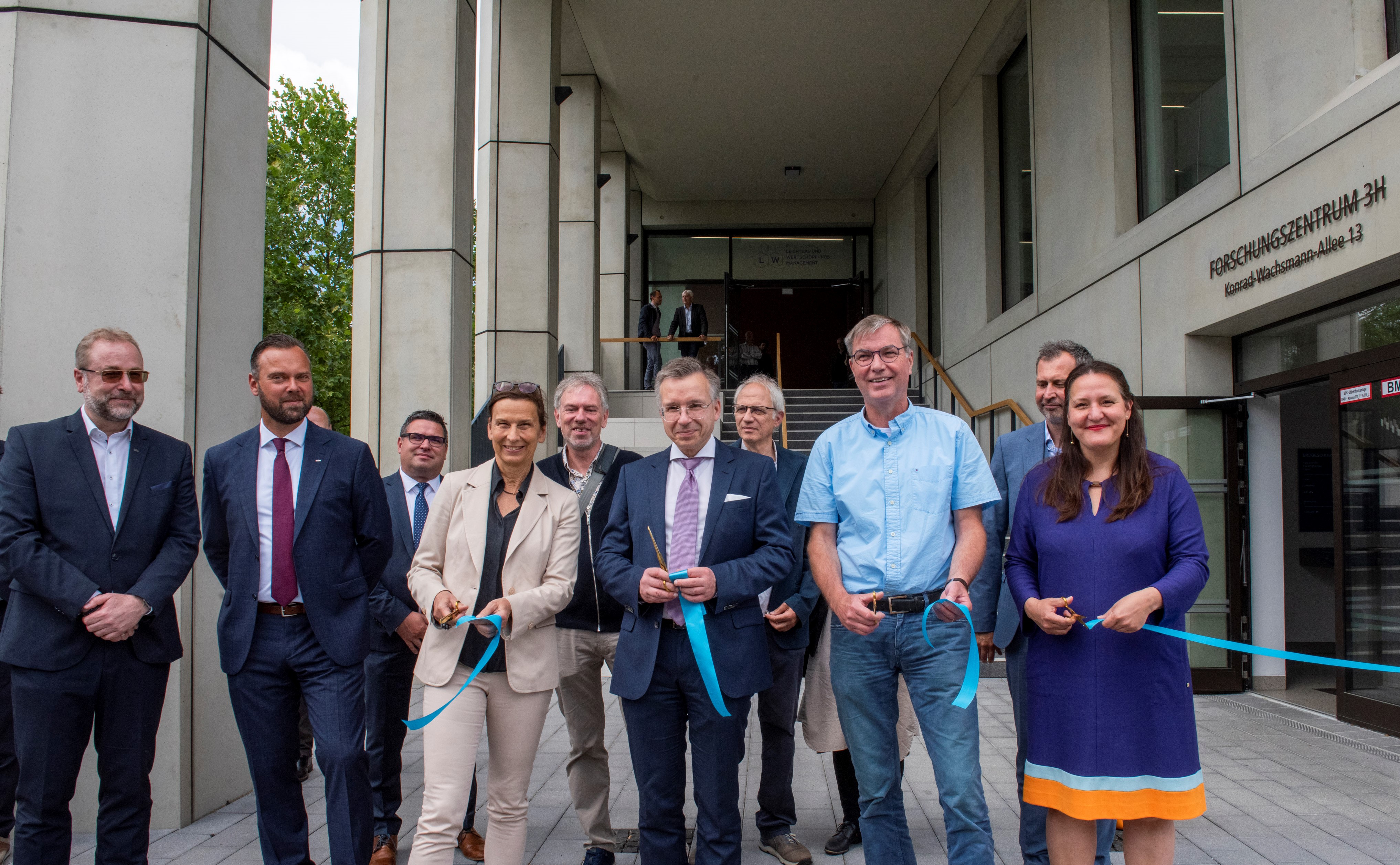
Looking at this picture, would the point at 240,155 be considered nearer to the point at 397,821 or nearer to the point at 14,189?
the point at 14,189

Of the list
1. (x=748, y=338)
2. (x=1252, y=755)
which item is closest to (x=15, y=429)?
(x=1252, y=755)

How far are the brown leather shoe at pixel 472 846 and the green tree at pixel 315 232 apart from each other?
24.9 m

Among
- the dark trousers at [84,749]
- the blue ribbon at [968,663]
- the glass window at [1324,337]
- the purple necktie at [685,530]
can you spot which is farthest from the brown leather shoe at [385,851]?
the glass window at [1324,337]

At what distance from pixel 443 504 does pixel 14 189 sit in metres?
2.73

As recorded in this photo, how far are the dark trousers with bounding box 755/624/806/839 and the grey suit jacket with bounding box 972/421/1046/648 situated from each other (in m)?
0.86

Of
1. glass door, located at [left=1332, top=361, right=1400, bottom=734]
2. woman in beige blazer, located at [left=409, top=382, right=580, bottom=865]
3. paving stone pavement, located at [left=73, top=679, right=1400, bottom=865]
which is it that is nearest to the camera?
woman in beige blazer, located at [left=409, top=382, right=580, bottom=865]

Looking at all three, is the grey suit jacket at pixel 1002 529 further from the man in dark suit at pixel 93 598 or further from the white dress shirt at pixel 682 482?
the man in dark suit at pixel 93 598

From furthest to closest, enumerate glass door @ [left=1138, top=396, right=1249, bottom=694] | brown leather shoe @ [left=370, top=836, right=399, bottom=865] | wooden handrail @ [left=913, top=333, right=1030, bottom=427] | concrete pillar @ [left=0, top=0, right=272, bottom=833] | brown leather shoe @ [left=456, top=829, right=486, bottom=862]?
wooden handrail @ [left=913, top=333, right=1030, bottom=427], glass door @ [left=1138, top=396, right=1249, bottom=694], concrete pillar @ [left=0, top=0, right=272, bottom=833], brown leather shoe @ [left=456, top=829, right=486, bottom=862], brown leather shoe @ [left=370, top=836, right=399, bottom=865]

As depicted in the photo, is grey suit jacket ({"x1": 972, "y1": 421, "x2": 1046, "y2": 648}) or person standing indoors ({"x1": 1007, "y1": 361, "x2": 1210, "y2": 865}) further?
grey suit jacket ({"x1": 972, "y1": 421, "x2": 1046, "y2": 648})

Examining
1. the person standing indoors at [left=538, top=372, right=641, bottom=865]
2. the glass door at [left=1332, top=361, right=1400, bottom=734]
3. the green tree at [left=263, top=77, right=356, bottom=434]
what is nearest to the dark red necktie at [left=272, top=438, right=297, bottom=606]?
the person standing indoors at [left=538, top=372, right=641, bottom=865]

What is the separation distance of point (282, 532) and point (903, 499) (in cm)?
215

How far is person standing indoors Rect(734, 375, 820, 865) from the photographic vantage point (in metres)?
3.77

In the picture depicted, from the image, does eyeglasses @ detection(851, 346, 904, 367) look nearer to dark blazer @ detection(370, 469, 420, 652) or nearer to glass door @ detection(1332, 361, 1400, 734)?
dark blazer @ detection(370, 469, 420, 652)

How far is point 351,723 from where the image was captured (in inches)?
127
